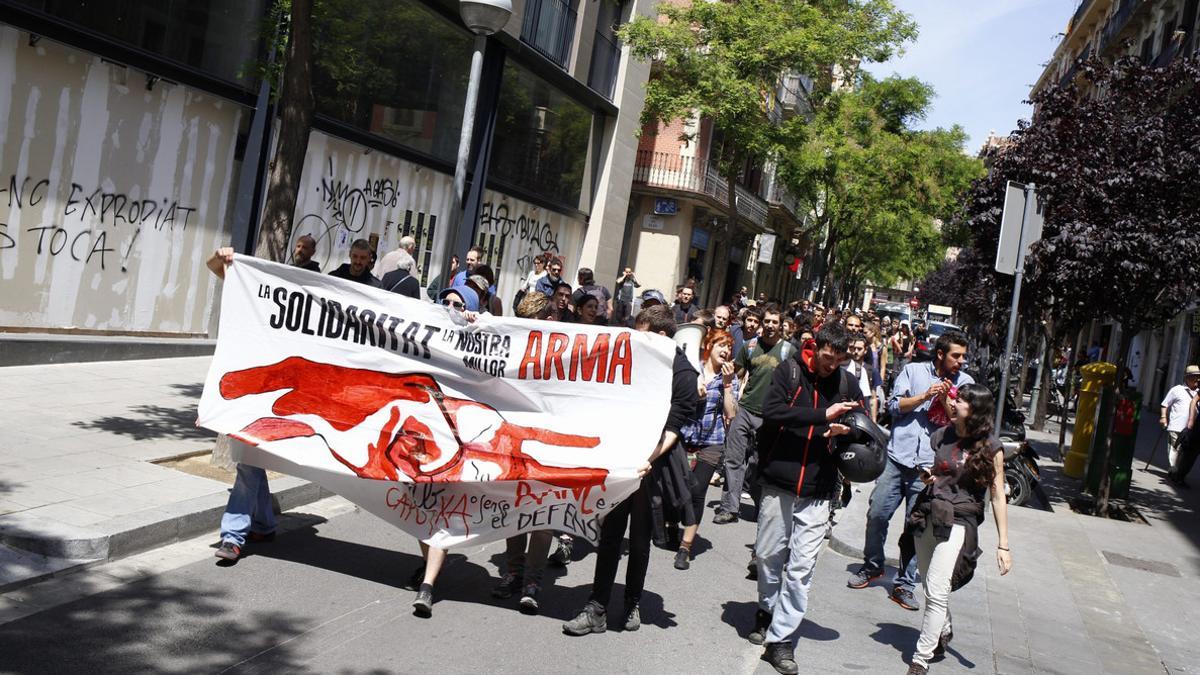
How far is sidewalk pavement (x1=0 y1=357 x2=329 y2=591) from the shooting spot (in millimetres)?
5895

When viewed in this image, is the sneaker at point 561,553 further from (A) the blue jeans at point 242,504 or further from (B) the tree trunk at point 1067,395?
(B) the tree trunk at point 1067,395

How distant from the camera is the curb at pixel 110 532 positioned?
583 cm

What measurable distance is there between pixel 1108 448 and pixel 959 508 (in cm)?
774

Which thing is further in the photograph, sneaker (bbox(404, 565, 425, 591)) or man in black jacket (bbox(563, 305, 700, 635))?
sneaker (bbox(404, 565, 425, 591))

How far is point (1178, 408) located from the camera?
17.7 m

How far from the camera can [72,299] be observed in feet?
39.1

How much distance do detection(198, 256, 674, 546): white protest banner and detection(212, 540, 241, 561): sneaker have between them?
0.48 m

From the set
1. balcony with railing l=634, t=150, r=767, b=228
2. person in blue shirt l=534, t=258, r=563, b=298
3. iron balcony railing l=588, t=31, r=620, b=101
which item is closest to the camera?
person in blue shirt l=534, t=258, r=563, b=298

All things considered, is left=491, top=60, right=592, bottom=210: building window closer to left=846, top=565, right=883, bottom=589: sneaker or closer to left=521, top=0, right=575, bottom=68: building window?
left=521, top=0, right=575, bottom=68: building window

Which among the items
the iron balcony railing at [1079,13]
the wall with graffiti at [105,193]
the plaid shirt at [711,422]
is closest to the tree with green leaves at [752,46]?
the wall with graffiti at [105,193]

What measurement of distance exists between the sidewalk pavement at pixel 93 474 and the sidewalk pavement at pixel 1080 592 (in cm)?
496

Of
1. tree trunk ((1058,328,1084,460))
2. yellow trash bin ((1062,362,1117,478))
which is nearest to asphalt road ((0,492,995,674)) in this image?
yellow trash bin ((1062,362,1117,478))

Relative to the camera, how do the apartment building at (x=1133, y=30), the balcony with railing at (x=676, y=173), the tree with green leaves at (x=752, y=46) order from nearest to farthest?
the tree with green leaves at (x=752, y=46)
the apartment building at (x=1133, y=30)
the balcony with railing at (x=676, y=173)

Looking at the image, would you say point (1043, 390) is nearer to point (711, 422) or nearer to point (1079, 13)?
point (711, 422)
